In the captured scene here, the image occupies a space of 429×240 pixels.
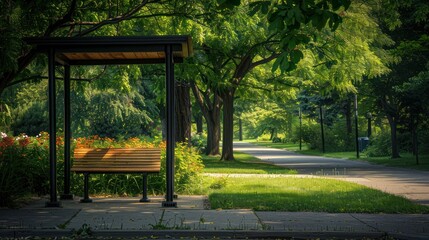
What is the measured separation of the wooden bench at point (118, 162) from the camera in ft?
44.8

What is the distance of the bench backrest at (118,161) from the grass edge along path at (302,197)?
1.45m

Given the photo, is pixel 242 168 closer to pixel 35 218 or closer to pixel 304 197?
pixel 304 197

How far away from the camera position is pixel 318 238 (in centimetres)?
966

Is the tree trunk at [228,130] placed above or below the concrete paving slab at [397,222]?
above

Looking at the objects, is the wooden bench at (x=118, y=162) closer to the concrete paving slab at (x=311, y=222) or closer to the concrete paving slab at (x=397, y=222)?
the concrete paving slab at (x=311, y=222)

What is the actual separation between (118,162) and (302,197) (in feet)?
13.0

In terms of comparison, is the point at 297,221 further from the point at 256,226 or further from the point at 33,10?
the point at 33,10

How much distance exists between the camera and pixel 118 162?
13.9 metres

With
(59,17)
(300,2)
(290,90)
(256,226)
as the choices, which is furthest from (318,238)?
(290,90)

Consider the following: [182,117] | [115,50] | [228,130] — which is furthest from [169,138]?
[228,130]

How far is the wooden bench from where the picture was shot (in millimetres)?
13664

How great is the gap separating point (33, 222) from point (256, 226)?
138 inches

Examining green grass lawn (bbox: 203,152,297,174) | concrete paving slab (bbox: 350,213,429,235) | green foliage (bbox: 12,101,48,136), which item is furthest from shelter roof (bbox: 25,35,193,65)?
green foliage (bbox: 12,101,48,136)

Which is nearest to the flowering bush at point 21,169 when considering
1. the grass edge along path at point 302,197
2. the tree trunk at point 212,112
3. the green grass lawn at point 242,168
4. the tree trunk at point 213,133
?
the grass edge along path at point 302,197
